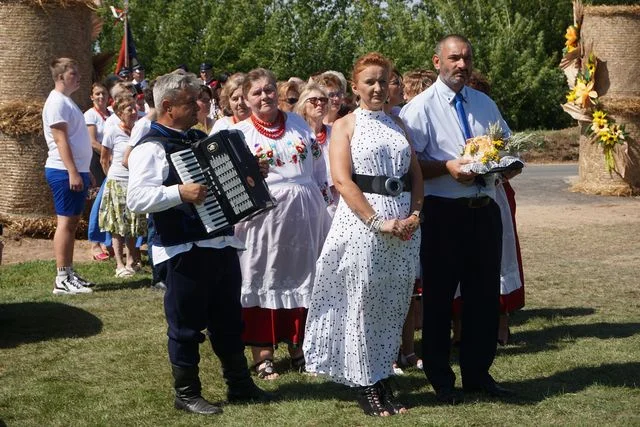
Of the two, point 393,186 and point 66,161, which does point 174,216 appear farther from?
point 66,161

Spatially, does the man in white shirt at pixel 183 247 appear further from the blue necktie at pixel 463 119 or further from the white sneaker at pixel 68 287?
the white sneaker at pixel 68 287

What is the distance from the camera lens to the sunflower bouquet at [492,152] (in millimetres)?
5895

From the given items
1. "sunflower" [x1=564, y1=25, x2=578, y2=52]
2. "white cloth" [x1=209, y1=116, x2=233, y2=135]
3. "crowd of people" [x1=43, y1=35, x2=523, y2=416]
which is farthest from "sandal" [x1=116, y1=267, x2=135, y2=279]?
"sunflower" [x1=564, y1=25, x2=578, y2=52]

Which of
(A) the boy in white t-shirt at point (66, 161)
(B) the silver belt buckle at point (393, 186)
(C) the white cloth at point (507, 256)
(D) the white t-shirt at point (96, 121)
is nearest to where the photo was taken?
(B) the silver belt buckle at point (393, 186)

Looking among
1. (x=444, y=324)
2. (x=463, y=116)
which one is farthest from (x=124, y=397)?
(x=463, y=116)

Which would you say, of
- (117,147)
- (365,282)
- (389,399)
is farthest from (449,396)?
(117,147)

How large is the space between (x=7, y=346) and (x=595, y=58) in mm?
11710

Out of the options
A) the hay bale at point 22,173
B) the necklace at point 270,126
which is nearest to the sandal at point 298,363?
the necklace at point 270,126

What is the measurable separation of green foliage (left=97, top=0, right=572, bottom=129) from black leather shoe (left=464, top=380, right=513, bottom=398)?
75.8 ft

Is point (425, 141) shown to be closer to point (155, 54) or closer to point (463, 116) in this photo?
point (463, 116)

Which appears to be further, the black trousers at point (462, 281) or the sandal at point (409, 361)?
the sandal at point (409, 361)

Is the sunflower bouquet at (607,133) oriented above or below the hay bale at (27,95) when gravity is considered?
below

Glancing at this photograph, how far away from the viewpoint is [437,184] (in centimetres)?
627

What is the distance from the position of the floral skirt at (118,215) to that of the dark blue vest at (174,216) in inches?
177
